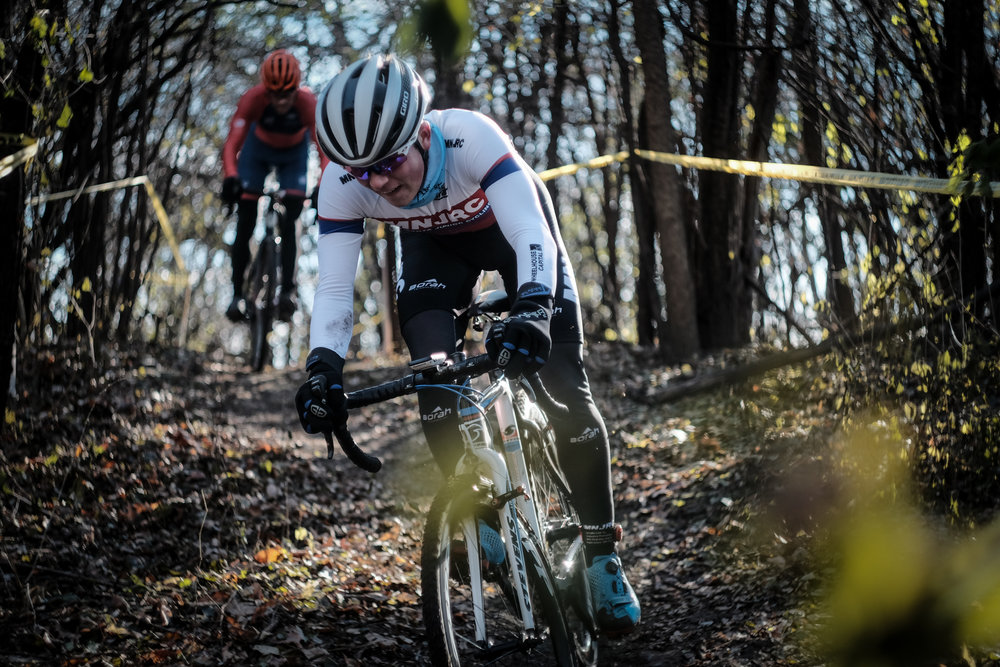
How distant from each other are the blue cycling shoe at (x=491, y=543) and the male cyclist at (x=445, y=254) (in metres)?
0.01

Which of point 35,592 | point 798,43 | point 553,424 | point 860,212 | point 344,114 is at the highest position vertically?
point 798,43

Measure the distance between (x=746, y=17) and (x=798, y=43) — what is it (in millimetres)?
1002

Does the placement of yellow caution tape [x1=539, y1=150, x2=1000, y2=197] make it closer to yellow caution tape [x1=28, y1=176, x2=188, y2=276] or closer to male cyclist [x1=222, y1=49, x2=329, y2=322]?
male cyclist [x1=222, y1=49, x2=329, y2=322]

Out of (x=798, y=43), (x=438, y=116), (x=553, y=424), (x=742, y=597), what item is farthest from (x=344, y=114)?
(x=798, y=43)

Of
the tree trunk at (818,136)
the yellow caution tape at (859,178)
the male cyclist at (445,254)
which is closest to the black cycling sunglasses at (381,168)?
the male cyclist at (445,254)

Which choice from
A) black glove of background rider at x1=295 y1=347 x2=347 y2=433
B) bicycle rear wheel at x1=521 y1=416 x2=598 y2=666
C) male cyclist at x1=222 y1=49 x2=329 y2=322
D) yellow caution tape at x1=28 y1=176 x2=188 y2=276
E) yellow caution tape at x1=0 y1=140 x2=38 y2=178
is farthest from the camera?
male cyclist at x1=222 y1=49 x2=329 y2=322

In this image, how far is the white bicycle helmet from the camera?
2990 millimetres

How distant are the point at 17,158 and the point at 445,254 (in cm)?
233

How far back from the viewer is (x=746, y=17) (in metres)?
6.10

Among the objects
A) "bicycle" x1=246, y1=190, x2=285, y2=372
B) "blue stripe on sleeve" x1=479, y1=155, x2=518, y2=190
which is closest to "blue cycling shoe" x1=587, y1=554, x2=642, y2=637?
"blue stripe on sleeve" x1=479, y1=155, x2=518, y2=190

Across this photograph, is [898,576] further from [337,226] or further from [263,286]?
[263,286]

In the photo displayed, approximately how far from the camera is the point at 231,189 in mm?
7645

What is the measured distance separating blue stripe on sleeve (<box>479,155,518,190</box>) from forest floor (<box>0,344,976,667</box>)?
6.46 ft

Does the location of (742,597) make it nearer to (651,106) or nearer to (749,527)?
(749,527)
